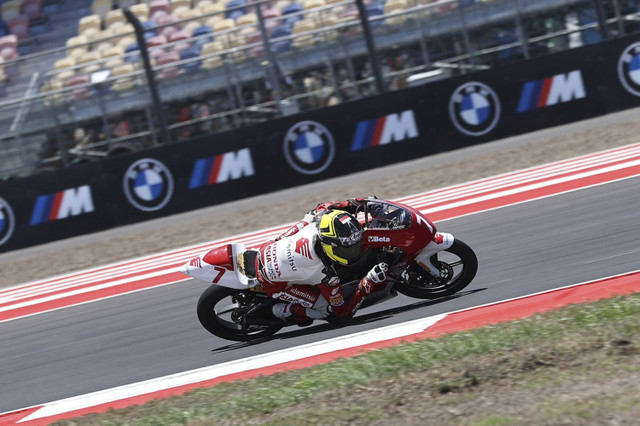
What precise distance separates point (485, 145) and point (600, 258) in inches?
336

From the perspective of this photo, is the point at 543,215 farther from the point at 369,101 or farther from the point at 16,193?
the point at 16,193

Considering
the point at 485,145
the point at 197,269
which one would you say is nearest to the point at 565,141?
the point at 485,145

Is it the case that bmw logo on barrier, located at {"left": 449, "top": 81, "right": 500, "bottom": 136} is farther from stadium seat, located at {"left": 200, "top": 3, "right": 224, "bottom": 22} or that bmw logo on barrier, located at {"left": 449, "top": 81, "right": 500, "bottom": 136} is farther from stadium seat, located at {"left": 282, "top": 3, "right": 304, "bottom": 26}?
stadium seat, located at {"left": 200, "top": 3, "right": 224, "bottom": 22}

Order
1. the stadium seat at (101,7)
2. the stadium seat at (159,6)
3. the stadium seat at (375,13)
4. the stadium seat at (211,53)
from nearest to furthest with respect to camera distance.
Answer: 1. the stadium seat at (375,13)
2. the stadium seat at (211,53)
3. the stadium seat at (159,6)
4. the stadium seat at (101,7)

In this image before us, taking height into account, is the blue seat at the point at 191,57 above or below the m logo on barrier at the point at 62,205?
above

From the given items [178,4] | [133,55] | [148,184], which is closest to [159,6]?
[178,4]

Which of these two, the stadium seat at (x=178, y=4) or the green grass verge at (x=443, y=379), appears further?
the stadium seat at (x=178, y=4)

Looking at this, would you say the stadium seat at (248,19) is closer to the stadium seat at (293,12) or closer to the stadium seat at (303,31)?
the stadium seat at (293,12)

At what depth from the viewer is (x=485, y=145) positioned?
51.8 feet

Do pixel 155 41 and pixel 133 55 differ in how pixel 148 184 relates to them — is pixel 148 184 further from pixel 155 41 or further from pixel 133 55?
pixel 155 41

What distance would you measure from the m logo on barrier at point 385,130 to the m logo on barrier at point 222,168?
207 centimetres

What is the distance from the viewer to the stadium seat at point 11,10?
69.4ft

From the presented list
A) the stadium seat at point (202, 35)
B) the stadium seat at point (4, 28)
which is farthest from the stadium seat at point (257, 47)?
the stadium seat at point (4, 28)

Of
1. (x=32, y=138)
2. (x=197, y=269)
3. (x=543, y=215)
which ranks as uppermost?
(x=32, y=138)
